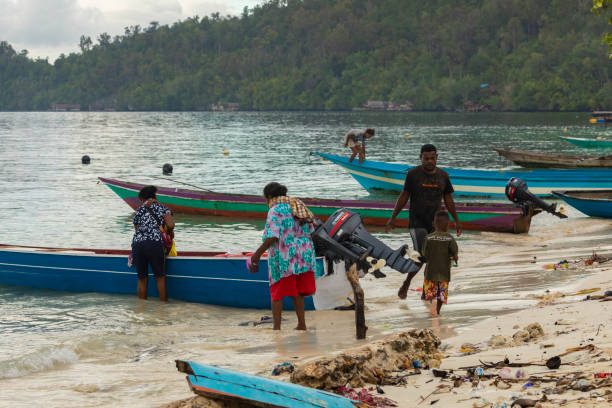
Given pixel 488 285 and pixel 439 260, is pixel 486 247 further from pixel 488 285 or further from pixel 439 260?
pixel 439 260

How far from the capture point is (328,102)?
6412 inches

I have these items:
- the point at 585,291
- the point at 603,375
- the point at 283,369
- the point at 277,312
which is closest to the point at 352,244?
the point at 277,312

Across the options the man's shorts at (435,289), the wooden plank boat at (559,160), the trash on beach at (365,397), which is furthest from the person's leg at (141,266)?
the wooden plank boat at (559,160)

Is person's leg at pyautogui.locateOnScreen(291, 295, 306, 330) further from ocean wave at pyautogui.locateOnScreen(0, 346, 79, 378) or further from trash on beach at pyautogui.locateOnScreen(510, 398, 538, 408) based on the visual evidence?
trash on beach at pyautogui.locateOnScreen(510, 398, 538, 408)

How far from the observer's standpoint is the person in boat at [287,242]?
311 inches

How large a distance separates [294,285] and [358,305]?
2.44 feet

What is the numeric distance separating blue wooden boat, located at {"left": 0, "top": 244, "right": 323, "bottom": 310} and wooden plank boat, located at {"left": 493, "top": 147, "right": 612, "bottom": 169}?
17507mm

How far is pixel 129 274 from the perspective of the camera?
10992mm

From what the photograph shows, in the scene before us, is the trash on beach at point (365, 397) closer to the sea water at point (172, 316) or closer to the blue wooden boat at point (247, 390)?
the blue wooden boat at point (247, 390)

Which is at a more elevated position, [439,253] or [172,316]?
[439,253]

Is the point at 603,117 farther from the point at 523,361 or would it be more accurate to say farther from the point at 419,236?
the point at 523,361

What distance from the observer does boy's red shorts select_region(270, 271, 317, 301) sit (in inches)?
322

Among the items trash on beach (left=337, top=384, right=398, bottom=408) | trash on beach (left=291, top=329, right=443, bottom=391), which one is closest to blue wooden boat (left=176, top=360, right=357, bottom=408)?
trash on beach (left=337, top=384, right=398, bottom=408)

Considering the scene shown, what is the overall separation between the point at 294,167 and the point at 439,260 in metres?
31.4
